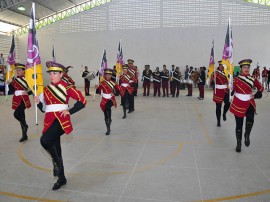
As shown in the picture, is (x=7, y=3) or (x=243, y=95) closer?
(x=243, y=95)

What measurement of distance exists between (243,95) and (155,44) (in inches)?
670

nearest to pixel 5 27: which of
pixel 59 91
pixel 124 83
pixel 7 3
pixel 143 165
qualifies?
pixel 7 3

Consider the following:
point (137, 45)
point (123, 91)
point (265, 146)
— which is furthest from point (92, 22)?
point (265, 146)

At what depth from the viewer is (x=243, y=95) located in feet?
16.1

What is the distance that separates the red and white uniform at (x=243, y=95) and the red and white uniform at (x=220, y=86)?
6.61 ft

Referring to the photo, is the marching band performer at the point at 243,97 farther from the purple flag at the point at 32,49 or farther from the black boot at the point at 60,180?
the purple flag at the point at 32,49

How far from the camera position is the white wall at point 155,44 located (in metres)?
19.8

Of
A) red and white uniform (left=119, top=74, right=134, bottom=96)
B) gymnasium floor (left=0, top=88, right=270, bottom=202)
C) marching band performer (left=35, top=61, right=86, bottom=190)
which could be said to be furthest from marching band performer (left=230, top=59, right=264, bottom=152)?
red and white uniform (left=119, top=74, right=134, bottom=96)

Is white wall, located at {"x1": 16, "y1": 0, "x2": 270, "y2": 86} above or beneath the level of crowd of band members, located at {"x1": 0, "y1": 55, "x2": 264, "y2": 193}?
above

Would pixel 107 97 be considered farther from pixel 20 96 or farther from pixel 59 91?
pixel 59 91

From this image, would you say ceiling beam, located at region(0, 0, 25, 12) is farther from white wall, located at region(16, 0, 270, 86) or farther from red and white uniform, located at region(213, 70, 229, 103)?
red and white uniform, located at region(213, 70, 229, 103)

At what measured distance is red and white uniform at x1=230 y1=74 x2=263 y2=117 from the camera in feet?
16.0

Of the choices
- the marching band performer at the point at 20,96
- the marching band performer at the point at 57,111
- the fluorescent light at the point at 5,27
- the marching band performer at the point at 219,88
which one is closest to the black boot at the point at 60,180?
the marching band performer at the point at 57,111

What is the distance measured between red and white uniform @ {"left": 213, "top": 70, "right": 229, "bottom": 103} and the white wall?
1375 centimetres
